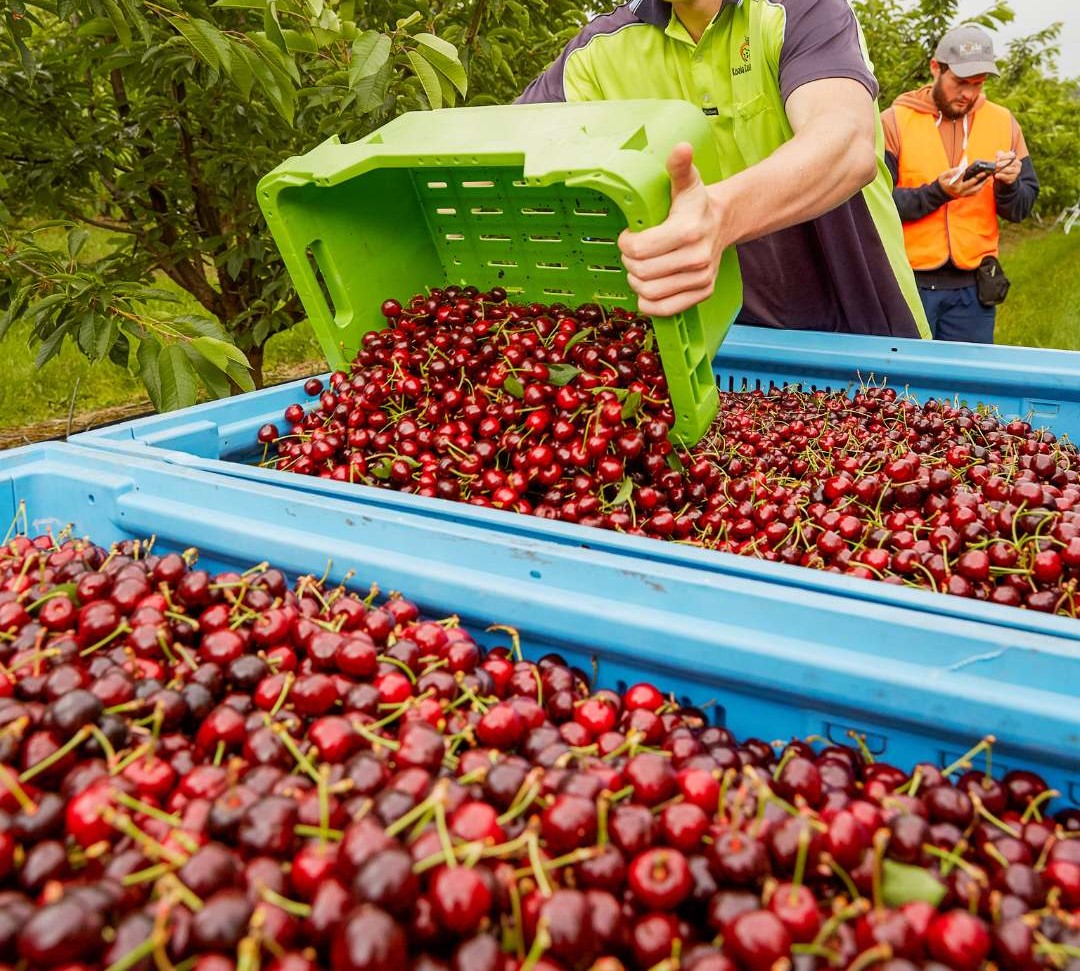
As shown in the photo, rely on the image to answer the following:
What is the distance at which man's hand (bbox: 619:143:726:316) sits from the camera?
1.81m

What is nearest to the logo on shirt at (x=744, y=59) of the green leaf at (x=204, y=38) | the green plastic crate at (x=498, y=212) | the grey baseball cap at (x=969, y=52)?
the green plastic crate at (x=498, y=212)

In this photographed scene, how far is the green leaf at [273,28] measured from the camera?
2247 millimetres

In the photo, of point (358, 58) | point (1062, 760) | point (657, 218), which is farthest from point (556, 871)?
point (358, 58)

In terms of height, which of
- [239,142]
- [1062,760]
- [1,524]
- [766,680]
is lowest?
[1062,760]

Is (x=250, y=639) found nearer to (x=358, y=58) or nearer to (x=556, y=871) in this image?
(x=556, y=871)

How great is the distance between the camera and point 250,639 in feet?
4.73

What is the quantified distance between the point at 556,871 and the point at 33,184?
3.86m

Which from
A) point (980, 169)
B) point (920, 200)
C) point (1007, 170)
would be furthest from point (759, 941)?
point (1007, 170)

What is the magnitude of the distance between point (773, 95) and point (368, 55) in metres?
1.22

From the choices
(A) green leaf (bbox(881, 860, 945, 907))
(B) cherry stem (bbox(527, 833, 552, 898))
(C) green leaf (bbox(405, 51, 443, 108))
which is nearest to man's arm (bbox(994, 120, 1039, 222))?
(C) green leaf (bbox(405, 51, 443, 108))

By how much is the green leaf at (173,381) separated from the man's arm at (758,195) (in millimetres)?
1247

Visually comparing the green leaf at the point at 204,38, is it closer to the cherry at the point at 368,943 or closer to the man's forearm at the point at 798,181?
the man's forearm at the point at 798,181

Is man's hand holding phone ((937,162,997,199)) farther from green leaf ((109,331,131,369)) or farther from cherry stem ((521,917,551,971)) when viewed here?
cherry stem ((521,917,551,971))

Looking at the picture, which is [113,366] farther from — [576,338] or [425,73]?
[576,338]
